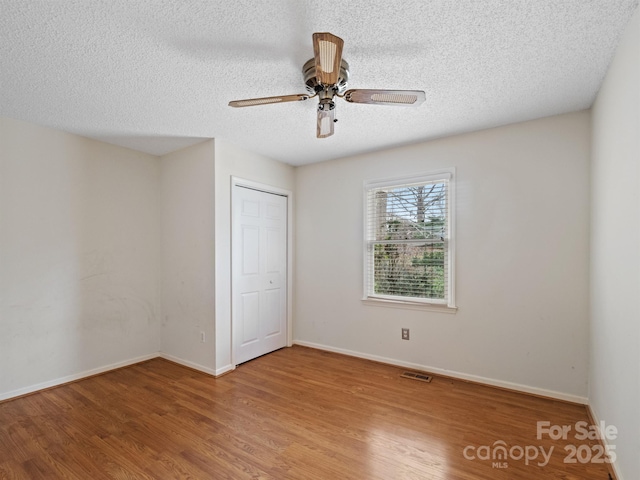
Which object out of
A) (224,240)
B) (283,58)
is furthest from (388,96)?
(224,240)

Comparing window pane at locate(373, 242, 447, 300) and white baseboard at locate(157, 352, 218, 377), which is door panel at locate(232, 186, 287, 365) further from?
window pane at locate(373, 242, 447, 300)

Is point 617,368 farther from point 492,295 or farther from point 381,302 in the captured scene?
point 381,302

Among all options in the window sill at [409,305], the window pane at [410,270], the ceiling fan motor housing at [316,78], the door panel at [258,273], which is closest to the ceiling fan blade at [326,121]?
the ceiling fan motor housing at [316,78]

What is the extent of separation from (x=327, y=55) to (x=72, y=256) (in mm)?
3096

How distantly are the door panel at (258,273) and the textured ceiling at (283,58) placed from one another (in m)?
1.06

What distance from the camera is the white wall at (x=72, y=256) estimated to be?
2.76 m

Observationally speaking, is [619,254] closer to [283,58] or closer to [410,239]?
[410,239]

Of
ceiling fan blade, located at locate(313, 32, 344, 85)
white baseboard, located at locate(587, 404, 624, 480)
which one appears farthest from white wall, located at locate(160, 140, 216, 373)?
white baseboard, located at locate(587, 404, 624, 480)

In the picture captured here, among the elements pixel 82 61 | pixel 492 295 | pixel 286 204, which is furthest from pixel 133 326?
pixel 492 295

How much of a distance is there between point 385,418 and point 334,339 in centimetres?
157

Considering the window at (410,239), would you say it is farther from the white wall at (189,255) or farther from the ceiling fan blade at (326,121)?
the white wall at (189,255)

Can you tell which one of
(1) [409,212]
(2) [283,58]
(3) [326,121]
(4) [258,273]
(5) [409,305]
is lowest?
(5) [409,305]

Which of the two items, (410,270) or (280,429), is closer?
(280,429)

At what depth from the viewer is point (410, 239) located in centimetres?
345
